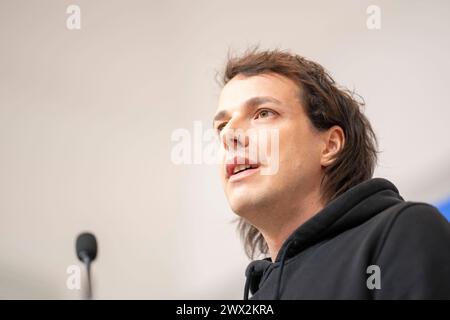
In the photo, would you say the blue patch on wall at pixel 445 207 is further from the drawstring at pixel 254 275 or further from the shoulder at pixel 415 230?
the shoulder at pixel 415 230

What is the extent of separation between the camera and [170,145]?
2.80 m

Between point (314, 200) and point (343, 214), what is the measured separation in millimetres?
186

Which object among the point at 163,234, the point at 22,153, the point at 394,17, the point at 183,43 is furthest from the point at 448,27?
the point at 22,153

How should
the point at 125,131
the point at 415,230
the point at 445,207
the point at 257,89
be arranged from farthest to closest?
the point at 125,131
the point at 445,207
the point at 257,89
the point at 415,230

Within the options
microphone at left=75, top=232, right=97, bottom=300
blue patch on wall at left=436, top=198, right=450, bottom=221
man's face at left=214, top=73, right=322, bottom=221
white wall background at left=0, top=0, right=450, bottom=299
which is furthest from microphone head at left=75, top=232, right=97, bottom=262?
white wall background at left=0, top=0, right=450, bottom=299

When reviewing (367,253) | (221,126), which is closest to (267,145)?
(221,126)

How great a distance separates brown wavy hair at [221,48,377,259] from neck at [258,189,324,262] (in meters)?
Result: 0.03

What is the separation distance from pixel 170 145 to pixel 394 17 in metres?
1.03

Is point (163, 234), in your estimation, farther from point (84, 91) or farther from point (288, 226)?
A: point (288, 226)

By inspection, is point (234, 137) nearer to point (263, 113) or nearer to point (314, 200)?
point (263, 113)

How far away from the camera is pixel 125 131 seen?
282cm

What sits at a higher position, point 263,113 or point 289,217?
point 263,113

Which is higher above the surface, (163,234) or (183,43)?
(183,43)
